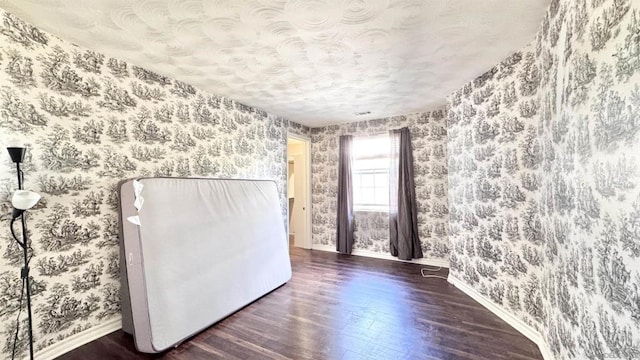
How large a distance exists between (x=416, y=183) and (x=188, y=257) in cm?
343

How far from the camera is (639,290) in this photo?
937 mm

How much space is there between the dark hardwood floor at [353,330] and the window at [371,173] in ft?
5.45

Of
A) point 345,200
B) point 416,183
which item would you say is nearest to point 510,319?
point 416,183

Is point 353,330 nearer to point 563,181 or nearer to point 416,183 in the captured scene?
point 563,181

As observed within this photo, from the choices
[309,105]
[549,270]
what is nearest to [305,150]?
[309,105]

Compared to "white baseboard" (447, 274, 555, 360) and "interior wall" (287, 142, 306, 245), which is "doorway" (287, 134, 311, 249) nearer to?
"interior wall" (287, 142, 306, 245)

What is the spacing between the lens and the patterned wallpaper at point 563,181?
1.01m

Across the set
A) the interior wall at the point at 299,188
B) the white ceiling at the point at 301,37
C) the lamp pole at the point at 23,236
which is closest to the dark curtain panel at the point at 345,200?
the interior wall at the point at 299,188

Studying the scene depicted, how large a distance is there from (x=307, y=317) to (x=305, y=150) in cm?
328

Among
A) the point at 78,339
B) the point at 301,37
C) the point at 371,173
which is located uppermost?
the point at 301,37

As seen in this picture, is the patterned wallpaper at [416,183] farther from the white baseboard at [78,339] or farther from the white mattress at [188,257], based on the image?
the white baseboard at [78,339]

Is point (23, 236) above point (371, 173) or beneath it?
beneath

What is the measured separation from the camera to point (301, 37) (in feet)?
6.51

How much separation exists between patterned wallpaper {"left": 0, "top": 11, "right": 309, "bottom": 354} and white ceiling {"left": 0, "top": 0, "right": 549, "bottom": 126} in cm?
20
